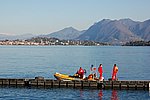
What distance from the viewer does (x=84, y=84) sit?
160ft

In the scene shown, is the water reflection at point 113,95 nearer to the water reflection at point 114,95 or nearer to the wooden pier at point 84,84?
the water reflection at point 114,95

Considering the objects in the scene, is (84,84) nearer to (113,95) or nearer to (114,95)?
(113,95)

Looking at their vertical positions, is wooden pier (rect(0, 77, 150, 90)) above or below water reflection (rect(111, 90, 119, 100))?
above

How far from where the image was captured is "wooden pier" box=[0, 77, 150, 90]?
4766cm

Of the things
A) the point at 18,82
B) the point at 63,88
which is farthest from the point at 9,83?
the point at 63,88

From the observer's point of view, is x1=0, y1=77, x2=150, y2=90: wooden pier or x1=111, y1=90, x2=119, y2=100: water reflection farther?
x1=0, y1=77, x2=150, y2=90: wooden pier

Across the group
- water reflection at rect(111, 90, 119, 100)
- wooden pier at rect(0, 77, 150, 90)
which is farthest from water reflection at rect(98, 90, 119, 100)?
wooden pier at rect(0, 77, 150, 90)

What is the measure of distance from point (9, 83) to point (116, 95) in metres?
15.4

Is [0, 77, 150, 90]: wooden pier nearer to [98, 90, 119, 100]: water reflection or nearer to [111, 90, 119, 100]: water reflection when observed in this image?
[98, 90, 119, 100]: water reflection

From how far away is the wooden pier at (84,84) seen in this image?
47656 millimetres

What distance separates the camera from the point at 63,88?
48.3 m

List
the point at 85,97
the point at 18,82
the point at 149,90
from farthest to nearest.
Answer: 1. the point at 18,82
2. the point at 149,90
3. the point at 85,97

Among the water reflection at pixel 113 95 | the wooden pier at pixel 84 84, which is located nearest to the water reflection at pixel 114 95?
the water reflection at pixel 113 95

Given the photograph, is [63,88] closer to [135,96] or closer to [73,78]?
[73,78]
